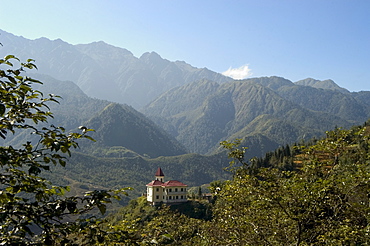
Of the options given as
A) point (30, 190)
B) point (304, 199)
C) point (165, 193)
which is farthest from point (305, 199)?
point (165, 193)

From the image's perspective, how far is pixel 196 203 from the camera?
87.8m

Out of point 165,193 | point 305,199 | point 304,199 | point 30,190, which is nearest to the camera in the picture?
point 30,190

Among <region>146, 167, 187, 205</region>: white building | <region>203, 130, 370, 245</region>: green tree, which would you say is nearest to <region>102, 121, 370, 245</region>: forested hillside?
<region>203, 130, 370, 245</region>: green tree

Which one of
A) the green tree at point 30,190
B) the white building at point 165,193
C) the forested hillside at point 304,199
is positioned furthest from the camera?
the white building at point 165,193

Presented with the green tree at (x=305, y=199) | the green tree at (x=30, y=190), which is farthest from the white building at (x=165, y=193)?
the green tree at (x=30, y=190)

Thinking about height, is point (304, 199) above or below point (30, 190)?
below

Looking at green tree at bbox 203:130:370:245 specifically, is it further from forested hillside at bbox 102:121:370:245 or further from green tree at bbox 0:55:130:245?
green tree at bbox 0:55:130:245

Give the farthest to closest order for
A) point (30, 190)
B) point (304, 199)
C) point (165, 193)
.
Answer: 1. point (165, 193)
2. point (304, 199)
3. point (30, 190)

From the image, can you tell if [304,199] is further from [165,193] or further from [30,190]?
[165,193]

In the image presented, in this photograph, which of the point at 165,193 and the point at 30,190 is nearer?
the point at 30,190

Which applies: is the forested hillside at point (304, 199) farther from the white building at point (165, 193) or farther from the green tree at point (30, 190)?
the white building at point (165, 193)

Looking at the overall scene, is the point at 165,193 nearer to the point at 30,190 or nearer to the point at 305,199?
the point at 305,199

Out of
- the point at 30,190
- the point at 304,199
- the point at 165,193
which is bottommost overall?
the point at 165,193

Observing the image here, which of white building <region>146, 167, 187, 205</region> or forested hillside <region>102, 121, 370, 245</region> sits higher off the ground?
forested hillside <region>102, 121, 370, 245</region>
